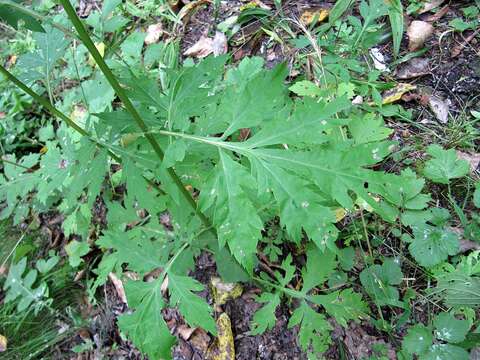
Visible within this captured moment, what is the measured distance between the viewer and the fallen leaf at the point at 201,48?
11.4ft

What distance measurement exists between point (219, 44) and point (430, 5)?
5.16ft

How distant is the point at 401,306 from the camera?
2133mm

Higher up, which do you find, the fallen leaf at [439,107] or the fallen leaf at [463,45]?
the fallen leaf at [463,45]

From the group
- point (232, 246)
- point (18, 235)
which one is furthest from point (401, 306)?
point (18, 235)

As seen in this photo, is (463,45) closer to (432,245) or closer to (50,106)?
(432,245)

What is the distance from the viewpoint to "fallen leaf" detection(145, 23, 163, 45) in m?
3.70

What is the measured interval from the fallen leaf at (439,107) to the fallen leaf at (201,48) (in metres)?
1.72

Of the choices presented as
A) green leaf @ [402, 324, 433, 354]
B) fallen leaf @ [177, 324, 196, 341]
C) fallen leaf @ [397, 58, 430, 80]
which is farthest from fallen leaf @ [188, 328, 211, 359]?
fallen leaf @ [397, 58, 430, 80]

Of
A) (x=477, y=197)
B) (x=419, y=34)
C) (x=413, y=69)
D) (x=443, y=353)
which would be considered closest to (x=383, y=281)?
(x=443, y=353)

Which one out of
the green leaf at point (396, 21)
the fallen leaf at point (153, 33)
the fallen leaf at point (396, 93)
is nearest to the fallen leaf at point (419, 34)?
the green leaf at point (396, 21)

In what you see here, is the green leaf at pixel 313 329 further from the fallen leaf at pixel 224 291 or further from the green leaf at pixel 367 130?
the green leaf at pixel 367 130

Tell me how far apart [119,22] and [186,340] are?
1.82 m

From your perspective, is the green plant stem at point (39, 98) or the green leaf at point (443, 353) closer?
the green plant stem at point (39, 98)

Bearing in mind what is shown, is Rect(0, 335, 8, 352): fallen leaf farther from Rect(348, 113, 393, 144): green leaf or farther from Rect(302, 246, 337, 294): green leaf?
Rect(348, 113, 393, 144): green leaf
